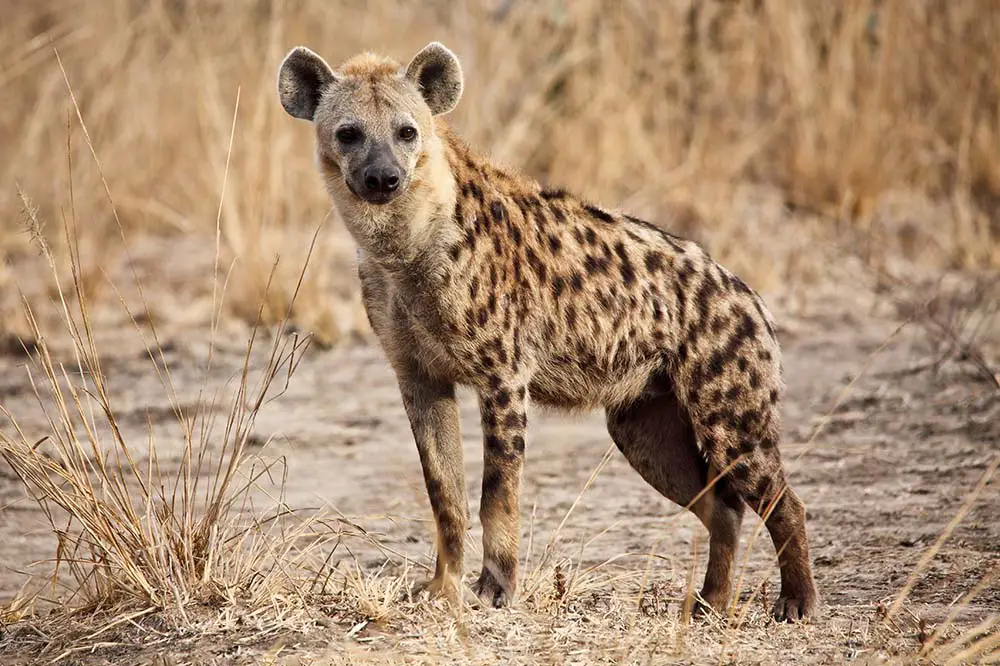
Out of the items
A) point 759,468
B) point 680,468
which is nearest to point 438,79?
point 680,468

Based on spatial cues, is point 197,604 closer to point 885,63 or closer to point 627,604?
point 627,604

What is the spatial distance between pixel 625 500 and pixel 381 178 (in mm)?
2039

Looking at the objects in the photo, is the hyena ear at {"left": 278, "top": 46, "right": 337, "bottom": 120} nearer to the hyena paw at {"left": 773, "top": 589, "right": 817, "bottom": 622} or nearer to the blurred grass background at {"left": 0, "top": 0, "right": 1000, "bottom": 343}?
the hyena paw at {"left": 773, "top": 589, "right": 817, "bottom": 622}

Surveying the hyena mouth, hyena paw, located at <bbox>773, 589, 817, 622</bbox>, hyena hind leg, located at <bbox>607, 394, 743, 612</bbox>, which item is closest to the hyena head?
the hyena mouth

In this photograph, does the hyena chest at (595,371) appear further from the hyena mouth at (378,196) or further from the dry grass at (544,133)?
the dry grass at (544,133)

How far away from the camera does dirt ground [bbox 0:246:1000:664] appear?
371 cm

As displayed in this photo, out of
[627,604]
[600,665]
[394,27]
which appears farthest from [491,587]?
[394,27]

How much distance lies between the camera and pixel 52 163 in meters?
9.38

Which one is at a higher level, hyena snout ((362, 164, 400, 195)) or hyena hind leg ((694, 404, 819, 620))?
hyena snout ((362, 164, 400, 195))

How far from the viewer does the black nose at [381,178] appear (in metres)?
4.02

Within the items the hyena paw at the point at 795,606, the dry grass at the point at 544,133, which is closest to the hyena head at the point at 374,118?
the hyena paw at the point at 795,606

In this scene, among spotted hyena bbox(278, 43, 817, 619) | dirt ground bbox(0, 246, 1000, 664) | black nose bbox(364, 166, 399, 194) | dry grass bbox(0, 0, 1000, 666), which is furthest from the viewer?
dry grass bbox(0, 0, 1000, 666)

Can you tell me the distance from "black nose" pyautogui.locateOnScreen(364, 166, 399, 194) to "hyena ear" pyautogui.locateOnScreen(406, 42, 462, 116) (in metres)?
0.48

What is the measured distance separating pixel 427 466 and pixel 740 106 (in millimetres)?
6622
